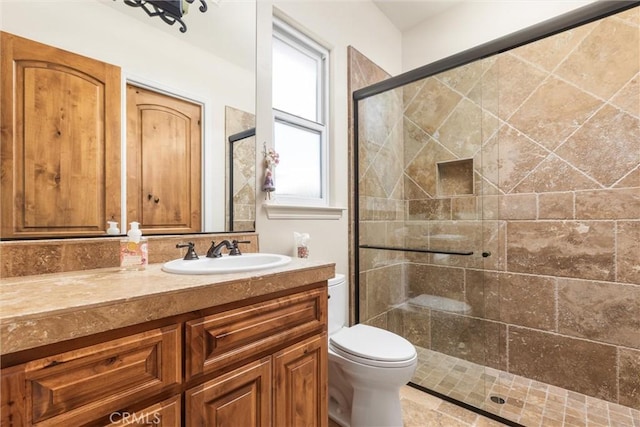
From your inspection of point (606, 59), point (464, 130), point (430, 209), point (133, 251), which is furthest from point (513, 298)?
point (133, 251)

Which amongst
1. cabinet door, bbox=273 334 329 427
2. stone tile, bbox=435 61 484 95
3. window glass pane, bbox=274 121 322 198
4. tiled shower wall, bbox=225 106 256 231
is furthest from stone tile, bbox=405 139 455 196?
cabinet door, bbox=273 334 329 427

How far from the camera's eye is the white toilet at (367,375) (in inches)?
53.3

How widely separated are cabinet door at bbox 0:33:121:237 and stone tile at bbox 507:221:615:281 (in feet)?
7.83

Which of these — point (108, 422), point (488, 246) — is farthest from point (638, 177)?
point (108, 422)

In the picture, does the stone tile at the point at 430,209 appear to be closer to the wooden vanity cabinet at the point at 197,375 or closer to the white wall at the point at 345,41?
the white wall at the point at 345,41

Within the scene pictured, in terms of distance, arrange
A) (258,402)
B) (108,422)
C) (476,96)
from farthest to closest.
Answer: (476,96), (258,402), (108,422)

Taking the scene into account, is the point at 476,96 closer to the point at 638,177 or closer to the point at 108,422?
the point at 638,177

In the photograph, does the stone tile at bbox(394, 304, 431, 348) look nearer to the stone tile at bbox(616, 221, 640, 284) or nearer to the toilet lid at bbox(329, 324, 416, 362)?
the toilet lid at bbox(329, 324, 416, 362)

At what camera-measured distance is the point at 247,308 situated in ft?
3.00

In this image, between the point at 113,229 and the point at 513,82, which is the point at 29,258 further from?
the point at 513,82

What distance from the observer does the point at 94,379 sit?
648 millimetres

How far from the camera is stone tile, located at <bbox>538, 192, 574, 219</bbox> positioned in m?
1.89

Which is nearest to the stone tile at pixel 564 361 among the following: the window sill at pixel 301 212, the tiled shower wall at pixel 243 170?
the window sill at pixel 301 212

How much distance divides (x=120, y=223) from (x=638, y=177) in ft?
8.79
